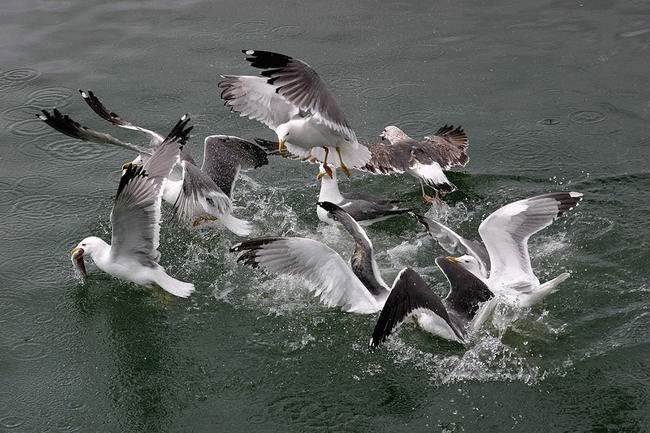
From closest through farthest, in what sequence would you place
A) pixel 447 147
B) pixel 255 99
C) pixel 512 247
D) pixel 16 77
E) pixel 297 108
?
pixel 512 247
pixel 297 108
pixel 255 99
pixel 447 147
pixel 16 77

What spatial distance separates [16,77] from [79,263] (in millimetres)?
4609

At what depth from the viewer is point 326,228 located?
27.3 ft

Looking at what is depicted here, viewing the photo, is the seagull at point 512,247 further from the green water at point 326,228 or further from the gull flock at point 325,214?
the green water at point 326,228

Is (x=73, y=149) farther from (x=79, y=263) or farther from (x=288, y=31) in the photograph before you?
(x=288, y=31)

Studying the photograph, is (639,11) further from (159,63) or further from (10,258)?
(10,258)

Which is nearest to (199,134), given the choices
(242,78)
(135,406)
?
(242,78)

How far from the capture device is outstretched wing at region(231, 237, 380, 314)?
6.87 meters

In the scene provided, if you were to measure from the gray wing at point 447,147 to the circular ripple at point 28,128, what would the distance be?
13.8ft

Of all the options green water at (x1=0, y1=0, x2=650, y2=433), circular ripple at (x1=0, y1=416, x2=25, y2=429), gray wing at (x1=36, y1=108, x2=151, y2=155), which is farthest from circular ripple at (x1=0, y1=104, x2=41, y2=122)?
circular ripple at (x1=0, y1=416, x2=25, y2=429)

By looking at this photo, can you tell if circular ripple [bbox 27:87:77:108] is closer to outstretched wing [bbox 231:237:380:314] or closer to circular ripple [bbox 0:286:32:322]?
circular ripple [bbox 0:286:32:322]

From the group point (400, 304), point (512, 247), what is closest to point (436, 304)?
point (400, 304)

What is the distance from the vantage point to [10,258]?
26.9ft

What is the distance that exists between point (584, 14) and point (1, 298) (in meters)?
8.07

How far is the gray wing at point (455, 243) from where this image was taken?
24.5 feet
